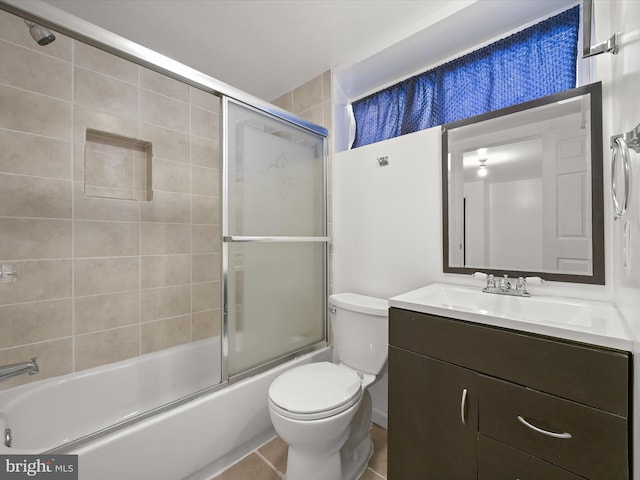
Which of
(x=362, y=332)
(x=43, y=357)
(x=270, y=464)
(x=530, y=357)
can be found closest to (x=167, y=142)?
(x=43, y=357)

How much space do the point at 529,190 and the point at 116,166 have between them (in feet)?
7.88

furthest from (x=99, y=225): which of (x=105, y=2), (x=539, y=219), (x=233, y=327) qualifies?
(x=539, y=219)

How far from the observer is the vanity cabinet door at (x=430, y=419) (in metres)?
1.05

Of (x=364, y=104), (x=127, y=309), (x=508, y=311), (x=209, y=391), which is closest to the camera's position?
(x=508, y=311)

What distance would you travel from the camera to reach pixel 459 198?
5.14ft

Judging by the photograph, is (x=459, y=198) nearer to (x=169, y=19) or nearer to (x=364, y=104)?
(x=364, y=104)

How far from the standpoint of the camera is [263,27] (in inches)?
66.4

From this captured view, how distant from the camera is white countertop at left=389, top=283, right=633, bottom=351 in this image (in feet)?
2.77

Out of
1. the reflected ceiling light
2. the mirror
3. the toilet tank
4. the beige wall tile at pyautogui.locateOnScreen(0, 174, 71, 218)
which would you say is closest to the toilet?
the toilet tank

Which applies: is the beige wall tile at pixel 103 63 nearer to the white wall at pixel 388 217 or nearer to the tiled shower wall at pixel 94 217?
the tiled shower wall at pixel 94 217

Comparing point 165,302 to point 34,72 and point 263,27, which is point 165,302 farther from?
point 263,27

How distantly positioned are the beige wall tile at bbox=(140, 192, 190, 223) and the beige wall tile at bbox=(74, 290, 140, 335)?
52 centimetres

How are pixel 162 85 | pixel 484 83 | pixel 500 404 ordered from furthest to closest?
pixel 162 85 → pixel 484 83 → pixel 500 404

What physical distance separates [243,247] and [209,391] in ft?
2.45
